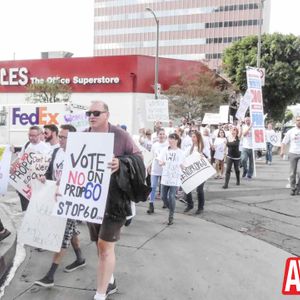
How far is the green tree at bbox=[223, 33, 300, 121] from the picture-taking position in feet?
113

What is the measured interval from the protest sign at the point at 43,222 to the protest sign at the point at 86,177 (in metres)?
0.63

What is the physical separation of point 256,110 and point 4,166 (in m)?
9.40

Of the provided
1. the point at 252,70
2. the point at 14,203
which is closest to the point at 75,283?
the point at 14,203

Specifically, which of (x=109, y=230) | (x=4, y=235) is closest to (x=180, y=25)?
(x=4, y=235)

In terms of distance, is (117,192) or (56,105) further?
(56,105)

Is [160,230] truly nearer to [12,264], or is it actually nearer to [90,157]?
[12,264]

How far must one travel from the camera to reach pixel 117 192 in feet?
12.3

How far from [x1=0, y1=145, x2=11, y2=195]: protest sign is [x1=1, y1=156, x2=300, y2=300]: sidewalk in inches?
35.0

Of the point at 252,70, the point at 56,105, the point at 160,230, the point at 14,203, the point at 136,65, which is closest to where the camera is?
the point at 160,230

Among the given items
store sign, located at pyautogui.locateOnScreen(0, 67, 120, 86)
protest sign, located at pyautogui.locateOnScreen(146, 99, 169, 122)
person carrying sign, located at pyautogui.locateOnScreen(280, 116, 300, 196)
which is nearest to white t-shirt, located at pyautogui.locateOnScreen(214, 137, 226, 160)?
person carrying sign, located at pyautogui.locateOnScreen(280, 116, 300, 196)

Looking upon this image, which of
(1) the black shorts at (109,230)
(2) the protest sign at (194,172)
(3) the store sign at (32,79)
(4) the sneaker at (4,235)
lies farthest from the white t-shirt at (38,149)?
(3) the store sign at (32,79)

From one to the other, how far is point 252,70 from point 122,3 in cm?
10428

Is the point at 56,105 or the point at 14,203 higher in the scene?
the point at 56,105

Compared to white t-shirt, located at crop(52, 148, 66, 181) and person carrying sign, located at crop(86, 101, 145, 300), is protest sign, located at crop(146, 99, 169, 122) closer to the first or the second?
white t-shirt, located at crop(52, 148, 66, 181)
